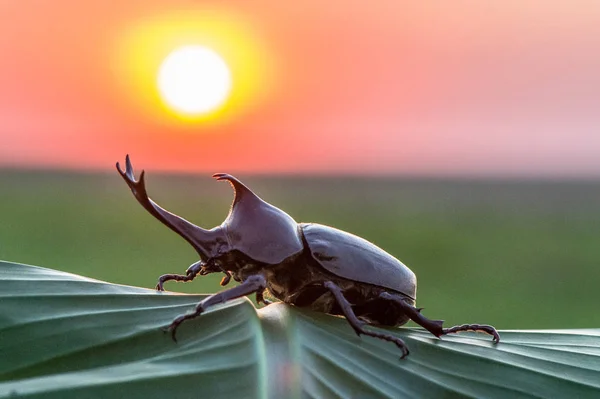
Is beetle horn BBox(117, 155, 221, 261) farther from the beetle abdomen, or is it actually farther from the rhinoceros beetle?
the beetle abdomen

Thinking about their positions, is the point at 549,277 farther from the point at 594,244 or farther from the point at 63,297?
the point at 63,297

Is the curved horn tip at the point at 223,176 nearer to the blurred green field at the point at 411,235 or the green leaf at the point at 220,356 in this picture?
the green leaf at the point at 220,356

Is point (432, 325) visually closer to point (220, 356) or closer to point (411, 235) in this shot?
point (220, 356)

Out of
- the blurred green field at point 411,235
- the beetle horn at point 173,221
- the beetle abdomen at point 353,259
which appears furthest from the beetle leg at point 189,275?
the blurred green field at point 411,235

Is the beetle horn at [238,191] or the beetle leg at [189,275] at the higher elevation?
the beetle horn at [238,191]

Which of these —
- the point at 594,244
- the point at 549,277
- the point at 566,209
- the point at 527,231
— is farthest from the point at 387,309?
the point at 566,209

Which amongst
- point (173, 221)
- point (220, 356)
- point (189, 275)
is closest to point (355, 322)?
point (220, 356)
